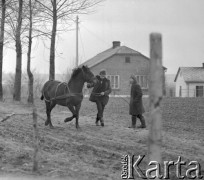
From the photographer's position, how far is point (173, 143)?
11.6 meters

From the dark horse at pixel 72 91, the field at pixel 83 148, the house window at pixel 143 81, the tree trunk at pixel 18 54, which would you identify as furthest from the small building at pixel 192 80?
the field at pixel 83 148

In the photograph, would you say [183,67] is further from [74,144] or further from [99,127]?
[74,144]

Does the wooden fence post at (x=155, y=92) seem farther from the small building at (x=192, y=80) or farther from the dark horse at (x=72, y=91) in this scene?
the small building at (x=192, y=80)

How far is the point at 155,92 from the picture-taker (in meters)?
5.25

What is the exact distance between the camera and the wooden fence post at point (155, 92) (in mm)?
5160

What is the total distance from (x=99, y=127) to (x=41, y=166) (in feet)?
22.5

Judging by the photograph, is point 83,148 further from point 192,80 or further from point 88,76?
point 192,80

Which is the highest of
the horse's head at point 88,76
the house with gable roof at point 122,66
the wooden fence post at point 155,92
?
the house with gable roof at point 122,66

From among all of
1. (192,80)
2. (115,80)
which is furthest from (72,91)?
(192,80)

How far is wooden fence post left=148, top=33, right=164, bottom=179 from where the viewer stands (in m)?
5.16

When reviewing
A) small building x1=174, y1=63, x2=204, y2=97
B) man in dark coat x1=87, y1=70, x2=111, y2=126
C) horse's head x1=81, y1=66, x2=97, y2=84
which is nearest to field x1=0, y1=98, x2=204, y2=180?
man in dark coat x1=87, y1=70, x2=111, y2=126

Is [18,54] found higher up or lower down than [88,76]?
higher up

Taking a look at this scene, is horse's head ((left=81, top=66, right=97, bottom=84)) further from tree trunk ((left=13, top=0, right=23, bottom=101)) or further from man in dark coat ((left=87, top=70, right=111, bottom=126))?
tree trunk ((left=13, top=0, right=23, bottom=101))

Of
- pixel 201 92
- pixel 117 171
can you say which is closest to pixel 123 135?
pixel 117 171
